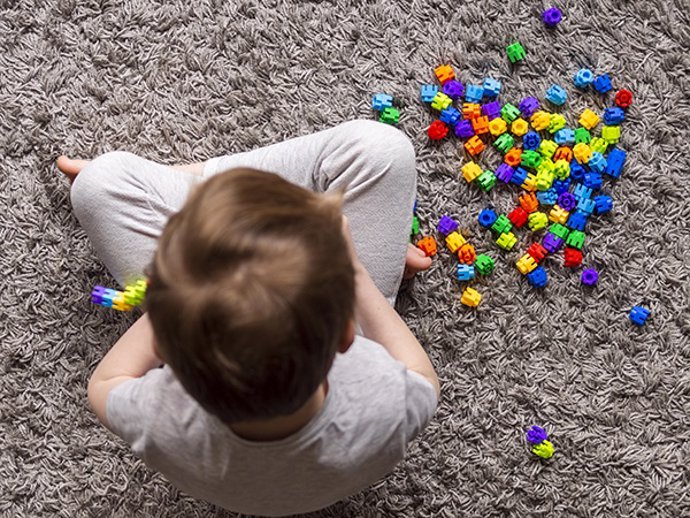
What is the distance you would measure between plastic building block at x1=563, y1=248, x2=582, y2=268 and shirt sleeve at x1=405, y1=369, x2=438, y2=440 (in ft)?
1.11

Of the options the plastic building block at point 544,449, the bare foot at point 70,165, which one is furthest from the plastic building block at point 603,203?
the bare foot at point 70,165

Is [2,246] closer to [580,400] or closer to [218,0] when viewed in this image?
[218,0]

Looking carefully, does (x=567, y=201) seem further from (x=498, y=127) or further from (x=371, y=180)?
(x=371, y=180)

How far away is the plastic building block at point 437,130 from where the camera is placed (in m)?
1.08

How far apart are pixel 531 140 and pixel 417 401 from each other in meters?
0.45

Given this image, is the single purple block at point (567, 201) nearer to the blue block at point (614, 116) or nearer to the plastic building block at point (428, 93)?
the blue block at point (614, 116)

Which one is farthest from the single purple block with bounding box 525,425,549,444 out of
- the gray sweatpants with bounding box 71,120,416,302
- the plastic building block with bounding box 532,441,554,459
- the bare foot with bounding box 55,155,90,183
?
the bare foot with bounding box 55,155,90,183

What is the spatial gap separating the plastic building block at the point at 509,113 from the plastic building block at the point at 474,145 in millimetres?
48

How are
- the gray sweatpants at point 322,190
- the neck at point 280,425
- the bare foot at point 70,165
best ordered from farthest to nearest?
the bare foot at point 70,165 → the gray sweatpants at point 322,190 → the neck at point 280,425

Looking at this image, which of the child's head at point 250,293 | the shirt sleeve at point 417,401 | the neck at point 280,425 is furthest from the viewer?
the shirt sleeve at point 417,401

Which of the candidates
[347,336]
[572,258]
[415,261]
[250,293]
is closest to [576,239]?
[572,258]

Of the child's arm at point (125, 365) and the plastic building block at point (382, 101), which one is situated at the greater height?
the plastic building block at point (382, 101)

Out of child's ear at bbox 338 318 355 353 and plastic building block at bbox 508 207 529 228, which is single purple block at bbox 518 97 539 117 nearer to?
plastic building block at bbox 508 207 529 228

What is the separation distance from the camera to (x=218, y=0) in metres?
1.11
